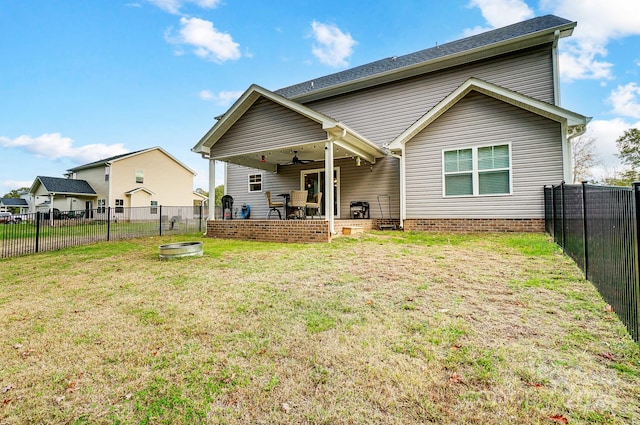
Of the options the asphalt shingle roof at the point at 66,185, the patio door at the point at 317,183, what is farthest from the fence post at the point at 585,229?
the asphalt shingle roof at the point at 66,185

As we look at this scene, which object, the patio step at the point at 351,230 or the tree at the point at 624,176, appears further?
the tree at the point at 624,176

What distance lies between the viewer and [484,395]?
5.88 ft

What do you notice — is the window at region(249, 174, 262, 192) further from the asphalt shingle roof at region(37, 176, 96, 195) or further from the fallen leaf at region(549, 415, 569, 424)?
the asphalt shingle roof at region(37, 176, 96, 195)

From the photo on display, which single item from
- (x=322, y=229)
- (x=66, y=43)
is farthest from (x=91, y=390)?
(x=66, y=43)

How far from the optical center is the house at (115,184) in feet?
87.8

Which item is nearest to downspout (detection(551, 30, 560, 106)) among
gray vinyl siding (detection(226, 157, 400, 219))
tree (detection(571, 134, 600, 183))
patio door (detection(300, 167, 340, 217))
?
gray vinyl siding (detection(226, 157, 400, 219))

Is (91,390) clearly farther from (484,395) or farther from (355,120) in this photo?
(355,120)

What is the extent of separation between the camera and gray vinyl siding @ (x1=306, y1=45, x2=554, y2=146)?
978cm

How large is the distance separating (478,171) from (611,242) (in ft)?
22.9

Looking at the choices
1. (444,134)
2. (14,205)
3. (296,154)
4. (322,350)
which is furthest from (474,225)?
(14,205)

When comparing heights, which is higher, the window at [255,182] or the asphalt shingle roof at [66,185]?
the asphalt shingle roof at [66,185]

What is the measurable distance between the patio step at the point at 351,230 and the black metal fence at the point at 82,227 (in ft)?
22.1

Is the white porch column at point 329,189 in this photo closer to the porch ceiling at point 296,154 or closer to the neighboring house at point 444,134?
the neighboring house at point 444,134

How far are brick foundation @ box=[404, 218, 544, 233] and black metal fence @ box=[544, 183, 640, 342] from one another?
4108 mm
